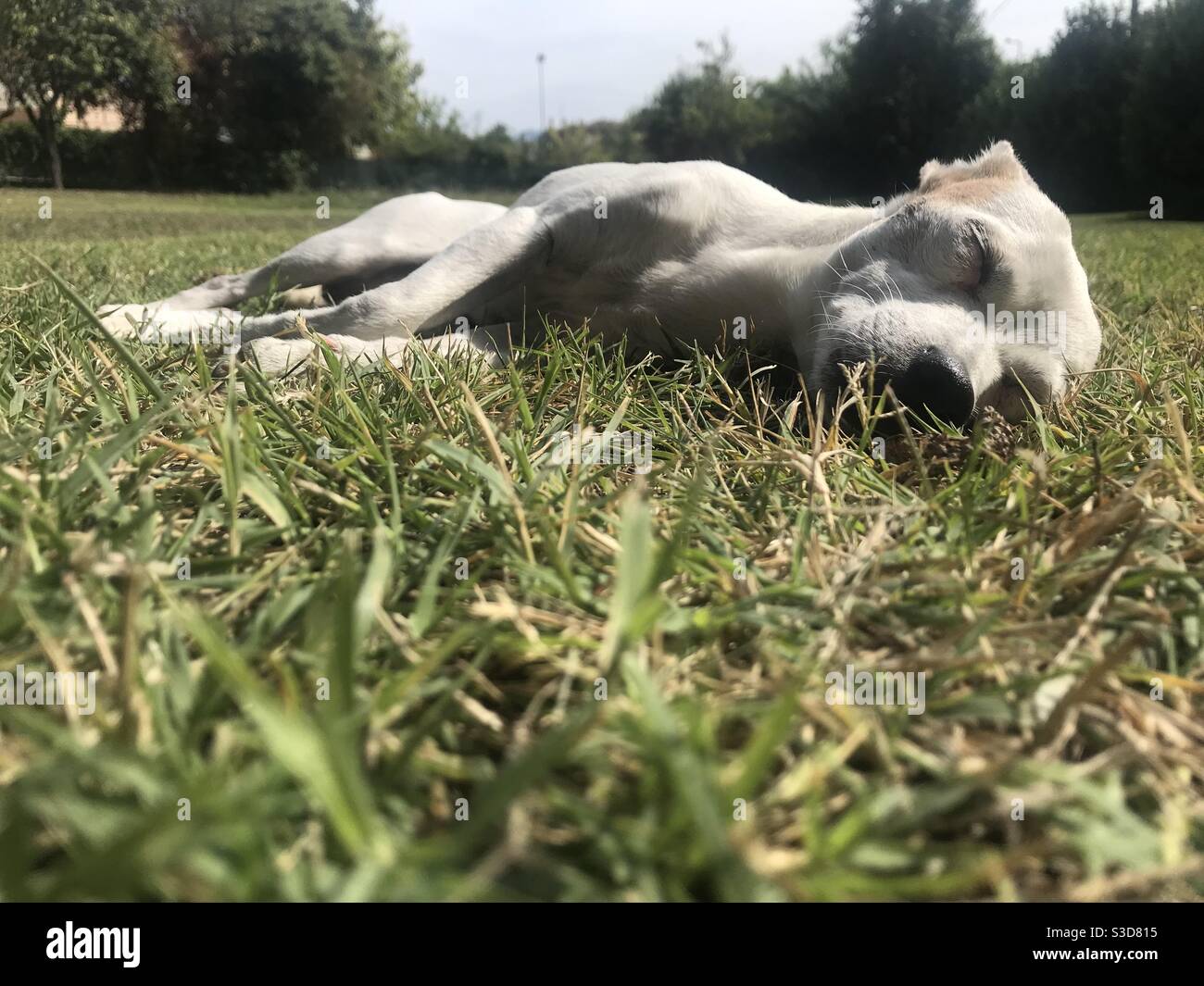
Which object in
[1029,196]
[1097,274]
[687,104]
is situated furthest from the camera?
[687,104]

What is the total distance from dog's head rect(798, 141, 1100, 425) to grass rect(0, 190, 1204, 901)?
413mm

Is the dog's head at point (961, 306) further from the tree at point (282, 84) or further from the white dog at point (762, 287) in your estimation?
the tree at point (282, 84)

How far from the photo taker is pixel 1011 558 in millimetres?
1352

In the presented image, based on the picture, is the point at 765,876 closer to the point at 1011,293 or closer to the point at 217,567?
the point at 217,567

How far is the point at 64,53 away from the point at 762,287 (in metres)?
4.25

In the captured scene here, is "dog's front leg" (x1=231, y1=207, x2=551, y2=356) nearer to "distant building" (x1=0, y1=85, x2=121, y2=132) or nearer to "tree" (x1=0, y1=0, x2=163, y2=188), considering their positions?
"tree" (x1=0, y1=0, x2=163, y2=188)

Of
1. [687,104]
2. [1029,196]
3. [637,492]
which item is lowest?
[637,492]

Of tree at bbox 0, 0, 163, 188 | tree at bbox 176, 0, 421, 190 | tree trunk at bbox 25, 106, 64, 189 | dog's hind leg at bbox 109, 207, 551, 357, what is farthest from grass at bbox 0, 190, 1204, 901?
tree at bbox 176, 0, 421, 190

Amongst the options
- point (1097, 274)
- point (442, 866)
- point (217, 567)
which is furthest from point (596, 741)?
point (1097, 274)

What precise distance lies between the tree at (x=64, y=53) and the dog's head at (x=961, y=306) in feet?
13.6

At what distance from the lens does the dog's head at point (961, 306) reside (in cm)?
223

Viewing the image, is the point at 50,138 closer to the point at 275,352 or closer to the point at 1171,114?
the point at 275,352

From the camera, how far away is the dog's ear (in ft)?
9.32
